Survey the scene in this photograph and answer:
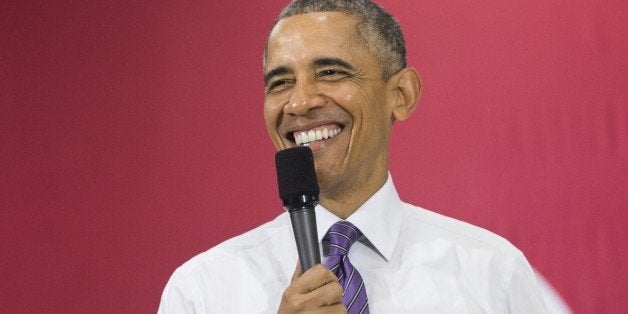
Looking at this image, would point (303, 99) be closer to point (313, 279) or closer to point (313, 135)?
point (313, 135)

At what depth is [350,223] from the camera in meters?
1.32

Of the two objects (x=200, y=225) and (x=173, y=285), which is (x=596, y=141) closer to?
(x=200, y=225)

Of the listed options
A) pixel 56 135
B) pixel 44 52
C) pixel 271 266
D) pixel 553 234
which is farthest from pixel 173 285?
pixel 553 234

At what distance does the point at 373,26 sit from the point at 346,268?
0.38 meters

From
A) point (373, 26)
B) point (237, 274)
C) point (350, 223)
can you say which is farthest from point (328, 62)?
point (237, 274)

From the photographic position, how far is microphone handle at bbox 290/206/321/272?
1.01 m

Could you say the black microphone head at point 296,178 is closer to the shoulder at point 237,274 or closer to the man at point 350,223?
the man at point 350,223

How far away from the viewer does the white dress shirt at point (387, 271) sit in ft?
4.36

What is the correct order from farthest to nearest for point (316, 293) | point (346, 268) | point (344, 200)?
point (344, 200) < point (346, 268) < point (316, 293)

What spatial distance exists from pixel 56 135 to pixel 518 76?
2.93 ft

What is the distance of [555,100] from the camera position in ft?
5.91

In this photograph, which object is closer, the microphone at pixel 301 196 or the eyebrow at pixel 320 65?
the microphone at pixel 301 196

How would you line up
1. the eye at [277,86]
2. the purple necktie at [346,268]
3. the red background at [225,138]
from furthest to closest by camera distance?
1. the red background at [225,138]
2. the eye at [277,86]
3. the purple necktie at [346,268]

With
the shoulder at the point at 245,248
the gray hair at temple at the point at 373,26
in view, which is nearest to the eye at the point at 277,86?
the gray hair at temple at the point at 373,26
